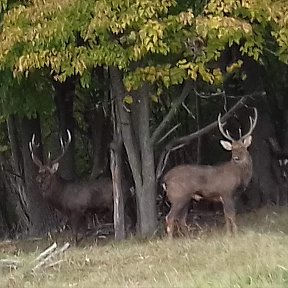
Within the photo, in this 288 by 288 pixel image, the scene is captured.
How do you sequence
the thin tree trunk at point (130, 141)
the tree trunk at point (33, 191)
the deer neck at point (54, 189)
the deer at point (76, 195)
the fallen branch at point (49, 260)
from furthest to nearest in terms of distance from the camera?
the tree trunk at point (33, 191), the deer neck at point (54, 189), the deer at point (76, 195), the thin tree trunk at point (130, 141), the fallen branch at point (49, 260)

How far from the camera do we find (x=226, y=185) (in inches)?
566

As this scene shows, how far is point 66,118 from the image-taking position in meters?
19.3

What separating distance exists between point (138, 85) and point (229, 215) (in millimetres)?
2479

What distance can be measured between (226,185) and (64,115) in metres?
5.86

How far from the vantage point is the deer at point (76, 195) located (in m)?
16.4

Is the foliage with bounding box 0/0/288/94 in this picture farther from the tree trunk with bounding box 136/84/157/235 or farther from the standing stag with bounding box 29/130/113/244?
the standing stag with bounding box 29/130/113/244

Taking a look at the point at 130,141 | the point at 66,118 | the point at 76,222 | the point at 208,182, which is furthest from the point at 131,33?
the point at 66,118

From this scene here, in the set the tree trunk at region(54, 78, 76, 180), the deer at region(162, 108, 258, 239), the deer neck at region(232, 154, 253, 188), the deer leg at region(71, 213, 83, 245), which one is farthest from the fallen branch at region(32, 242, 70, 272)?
the tree trunk at region(54, 78, 76, 180)

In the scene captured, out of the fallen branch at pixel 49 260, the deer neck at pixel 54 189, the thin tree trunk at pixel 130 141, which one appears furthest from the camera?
the deer neck at pixel 54 189

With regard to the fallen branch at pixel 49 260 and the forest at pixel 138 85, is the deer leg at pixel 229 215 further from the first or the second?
the fallen branch at pixel 49 260

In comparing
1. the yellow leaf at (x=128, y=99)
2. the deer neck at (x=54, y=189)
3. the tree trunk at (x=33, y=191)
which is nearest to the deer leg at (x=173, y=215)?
the yellow leaf at (x=128, y=99)

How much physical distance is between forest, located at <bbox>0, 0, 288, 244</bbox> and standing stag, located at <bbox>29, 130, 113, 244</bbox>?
29 centimetres

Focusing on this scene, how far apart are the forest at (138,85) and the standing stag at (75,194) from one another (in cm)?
29

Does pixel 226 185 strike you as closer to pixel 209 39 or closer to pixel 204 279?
pixel 209 39
